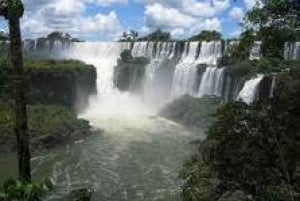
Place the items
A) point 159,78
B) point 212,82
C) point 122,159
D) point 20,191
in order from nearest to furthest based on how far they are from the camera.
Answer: point 20,191 → point 122,159 → point 212,82 → point 159,78

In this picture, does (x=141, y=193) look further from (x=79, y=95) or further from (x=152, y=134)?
(x=79, y=95)

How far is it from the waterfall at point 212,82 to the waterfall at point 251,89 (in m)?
4.76

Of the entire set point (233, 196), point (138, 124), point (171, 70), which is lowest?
point (138, 124)

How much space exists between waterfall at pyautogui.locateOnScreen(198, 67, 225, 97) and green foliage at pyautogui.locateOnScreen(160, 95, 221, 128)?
0.83m

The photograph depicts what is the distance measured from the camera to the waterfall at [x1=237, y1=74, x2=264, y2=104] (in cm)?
3328

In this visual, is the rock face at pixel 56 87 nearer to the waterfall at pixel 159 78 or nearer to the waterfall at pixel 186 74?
the waterfall at pixel 159 78

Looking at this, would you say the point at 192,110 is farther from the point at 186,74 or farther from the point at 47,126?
the point at 47,126

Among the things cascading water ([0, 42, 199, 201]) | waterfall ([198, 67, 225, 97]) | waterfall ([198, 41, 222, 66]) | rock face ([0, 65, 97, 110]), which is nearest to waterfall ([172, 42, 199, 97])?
waterfall ([198, 41, 222, 66])

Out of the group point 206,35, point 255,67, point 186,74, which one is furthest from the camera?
point 206,35

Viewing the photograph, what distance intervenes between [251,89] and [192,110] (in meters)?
6.14

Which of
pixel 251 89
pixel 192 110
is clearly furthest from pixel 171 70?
pixel 251 89

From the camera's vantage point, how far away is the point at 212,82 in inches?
1618

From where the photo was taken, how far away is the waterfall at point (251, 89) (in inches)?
1310

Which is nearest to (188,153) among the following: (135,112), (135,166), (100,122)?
(135,166)
